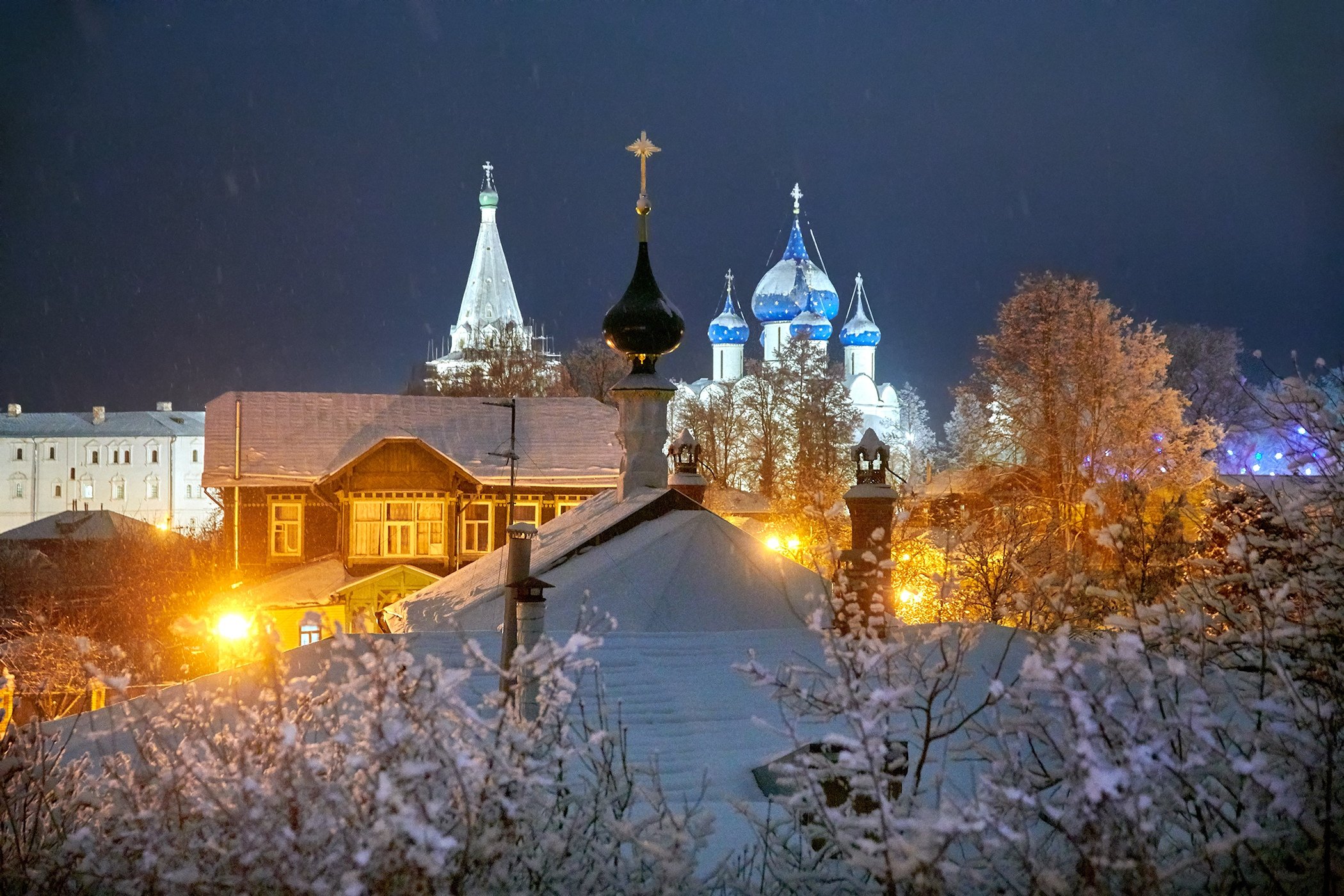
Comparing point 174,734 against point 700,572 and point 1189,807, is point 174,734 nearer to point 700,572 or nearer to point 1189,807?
point 700,572

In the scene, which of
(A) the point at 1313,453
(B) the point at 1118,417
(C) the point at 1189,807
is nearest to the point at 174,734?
(C) the point at 1189,807

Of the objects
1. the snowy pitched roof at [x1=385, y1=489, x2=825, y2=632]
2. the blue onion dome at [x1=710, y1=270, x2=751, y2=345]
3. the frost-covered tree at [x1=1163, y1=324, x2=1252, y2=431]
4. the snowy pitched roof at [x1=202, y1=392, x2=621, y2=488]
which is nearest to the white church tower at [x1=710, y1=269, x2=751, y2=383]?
the blue onion dome at [x1=710, y1=270, x2=751, y2=345]

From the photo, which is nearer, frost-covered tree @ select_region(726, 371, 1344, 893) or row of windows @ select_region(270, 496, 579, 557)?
frost-covered tree @ select_region(726, 371, 1344, 893)

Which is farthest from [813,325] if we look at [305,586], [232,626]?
[232,626]

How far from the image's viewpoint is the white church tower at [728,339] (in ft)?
202

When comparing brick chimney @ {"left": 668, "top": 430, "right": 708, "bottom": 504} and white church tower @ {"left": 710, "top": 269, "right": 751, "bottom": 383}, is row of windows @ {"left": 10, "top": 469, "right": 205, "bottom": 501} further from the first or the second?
brick chimney @ {"left": 668, "top": 430, "right": 708, "bottom": 504}

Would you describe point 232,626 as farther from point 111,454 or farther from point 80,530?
point 111,454

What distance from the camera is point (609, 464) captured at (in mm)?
25766

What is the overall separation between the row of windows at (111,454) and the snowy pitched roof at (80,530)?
30.0 m

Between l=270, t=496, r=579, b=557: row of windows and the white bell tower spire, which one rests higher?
the white bell tower spire

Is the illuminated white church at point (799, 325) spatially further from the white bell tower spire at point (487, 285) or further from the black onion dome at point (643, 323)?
the black onion dome at point (643, 323)

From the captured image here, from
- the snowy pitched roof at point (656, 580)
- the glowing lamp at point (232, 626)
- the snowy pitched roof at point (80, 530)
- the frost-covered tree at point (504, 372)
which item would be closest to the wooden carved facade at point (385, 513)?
the glowing lamp at point (232, 626)

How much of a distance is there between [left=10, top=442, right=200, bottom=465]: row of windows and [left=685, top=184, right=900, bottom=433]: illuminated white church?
104ft

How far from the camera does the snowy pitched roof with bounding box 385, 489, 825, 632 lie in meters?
10.0
